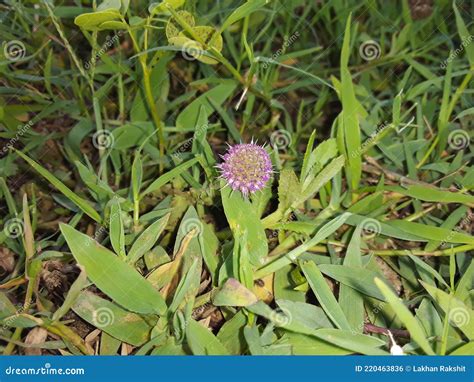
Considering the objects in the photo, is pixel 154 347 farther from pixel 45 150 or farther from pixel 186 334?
pixel 45 150

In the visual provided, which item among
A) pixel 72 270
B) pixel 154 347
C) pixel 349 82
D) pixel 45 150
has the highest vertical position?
pixel 349 82

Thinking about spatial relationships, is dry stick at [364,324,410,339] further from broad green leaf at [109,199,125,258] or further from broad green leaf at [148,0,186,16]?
broad green leaf at [148,0,186,16]

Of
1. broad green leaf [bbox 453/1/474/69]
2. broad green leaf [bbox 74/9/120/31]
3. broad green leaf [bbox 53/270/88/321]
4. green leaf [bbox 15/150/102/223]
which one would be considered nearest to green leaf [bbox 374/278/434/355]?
broad green leaf [bbox 53/270/88/321]

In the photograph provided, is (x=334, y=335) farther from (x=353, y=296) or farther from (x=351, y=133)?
(x=351, y=133)

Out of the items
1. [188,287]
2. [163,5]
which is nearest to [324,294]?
[188,287]

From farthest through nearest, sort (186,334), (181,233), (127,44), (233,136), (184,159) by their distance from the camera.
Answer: (127,44)
(233,136)
(184,159)
(181,233)
(186,334)

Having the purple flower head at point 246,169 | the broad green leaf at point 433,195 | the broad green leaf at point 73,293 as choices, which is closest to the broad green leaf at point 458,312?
the broad green leaf at point 433,195

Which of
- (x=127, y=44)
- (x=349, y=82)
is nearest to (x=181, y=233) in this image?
(x=349, y=82)
